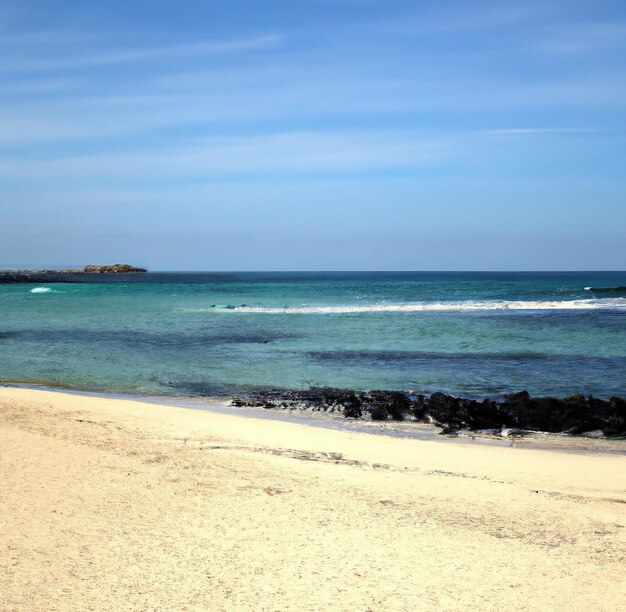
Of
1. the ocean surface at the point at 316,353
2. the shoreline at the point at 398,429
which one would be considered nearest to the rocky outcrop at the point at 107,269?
the ocean surface at the point at 316,353

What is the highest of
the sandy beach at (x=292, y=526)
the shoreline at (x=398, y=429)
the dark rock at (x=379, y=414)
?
the sandy beach at (x=292, y=526)

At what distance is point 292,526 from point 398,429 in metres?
5.83

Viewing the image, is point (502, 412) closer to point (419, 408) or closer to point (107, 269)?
point (419, 408)

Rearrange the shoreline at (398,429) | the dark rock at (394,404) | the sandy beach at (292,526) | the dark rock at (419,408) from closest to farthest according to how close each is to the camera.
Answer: the sandy beach at (292,526), the shoreline at (398,429), the dark rock at (419,408), the dark rock at (394,404)

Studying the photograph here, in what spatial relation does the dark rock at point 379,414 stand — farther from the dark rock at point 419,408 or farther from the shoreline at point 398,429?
→ the dark rock at point 419,408

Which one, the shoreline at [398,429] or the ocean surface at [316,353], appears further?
the ocean surface at [316,353]

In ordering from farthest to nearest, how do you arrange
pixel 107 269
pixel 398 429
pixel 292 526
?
pixel 107 269, pixel 398 429, pixel 292 526

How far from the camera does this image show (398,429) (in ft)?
36.4

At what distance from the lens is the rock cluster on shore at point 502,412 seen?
36.2ft

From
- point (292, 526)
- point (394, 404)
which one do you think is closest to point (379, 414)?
point (394, 404)

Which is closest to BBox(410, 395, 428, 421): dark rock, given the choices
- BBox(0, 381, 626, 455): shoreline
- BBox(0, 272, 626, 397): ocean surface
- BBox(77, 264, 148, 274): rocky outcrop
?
BBox(0, 381, 626, 455): shoreline

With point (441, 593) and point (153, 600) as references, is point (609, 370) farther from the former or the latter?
point (153, 600)

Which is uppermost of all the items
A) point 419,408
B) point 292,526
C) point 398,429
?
point 292,526

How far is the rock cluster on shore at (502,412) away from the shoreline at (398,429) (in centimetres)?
27
